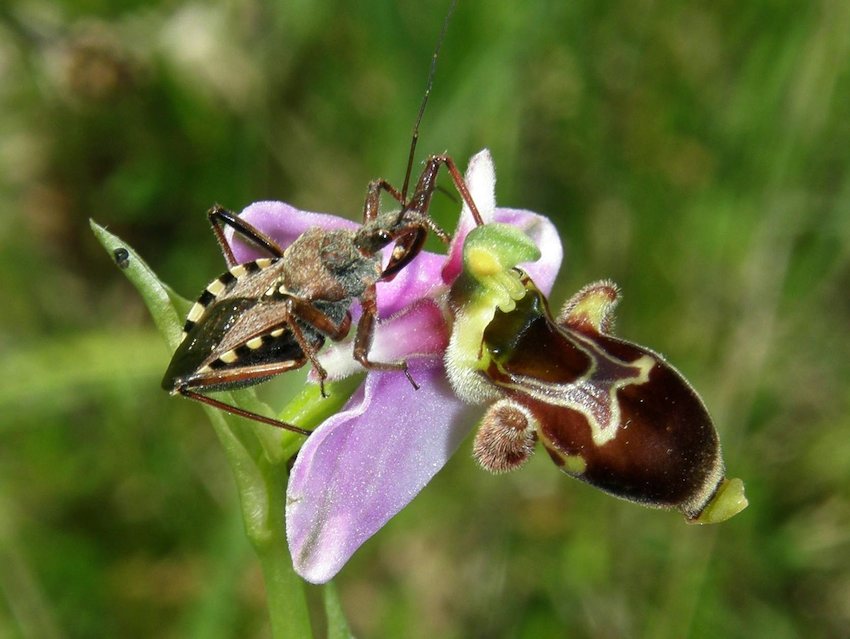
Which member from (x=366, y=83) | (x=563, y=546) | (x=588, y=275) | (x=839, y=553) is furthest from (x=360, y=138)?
(x=839, y=553)

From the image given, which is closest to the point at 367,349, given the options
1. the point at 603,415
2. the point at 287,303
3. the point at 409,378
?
the point at 409,378

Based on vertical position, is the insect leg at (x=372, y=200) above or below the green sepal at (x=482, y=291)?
above

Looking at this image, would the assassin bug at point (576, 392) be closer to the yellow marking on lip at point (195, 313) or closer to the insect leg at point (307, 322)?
the insect leg at point (307, 322)

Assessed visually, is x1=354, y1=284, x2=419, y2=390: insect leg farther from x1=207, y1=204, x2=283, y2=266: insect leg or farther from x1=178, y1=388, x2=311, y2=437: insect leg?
x1=207, y1=204, x2=283, y2=266: insect leg

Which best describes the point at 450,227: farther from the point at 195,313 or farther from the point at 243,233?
the point at 195,313

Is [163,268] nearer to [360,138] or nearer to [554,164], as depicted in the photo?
[360,138]

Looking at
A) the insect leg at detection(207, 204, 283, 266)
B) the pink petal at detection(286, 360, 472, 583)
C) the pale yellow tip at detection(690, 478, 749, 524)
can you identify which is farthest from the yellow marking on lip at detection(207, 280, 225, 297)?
the pale yellow tip at detection(690, 478, 749, 524)

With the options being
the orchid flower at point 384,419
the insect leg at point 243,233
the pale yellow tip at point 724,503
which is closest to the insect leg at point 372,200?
the orchid flower at point 384,419
